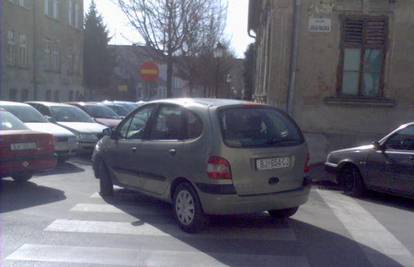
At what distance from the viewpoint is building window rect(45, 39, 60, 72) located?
113 feet

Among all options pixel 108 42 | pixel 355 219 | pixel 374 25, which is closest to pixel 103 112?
pixel 374 25

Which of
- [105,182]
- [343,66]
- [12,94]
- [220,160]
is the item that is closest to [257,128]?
[220,160]

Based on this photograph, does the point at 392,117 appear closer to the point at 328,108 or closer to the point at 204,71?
the point at 328,108

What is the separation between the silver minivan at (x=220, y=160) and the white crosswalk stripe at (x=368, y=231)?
86cm

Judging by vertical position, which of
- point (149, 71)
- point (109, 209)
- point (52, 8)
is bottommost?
point (109, 209)

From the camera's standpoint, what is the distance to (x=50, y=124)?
13.4 meters

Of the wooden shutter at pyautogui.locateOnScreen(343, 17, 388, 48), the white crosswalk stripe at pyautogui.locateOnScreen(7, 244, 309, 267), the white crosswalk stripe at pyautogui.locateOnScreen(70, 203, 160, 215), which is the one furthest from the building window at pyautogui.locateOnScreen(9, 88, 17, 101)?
the white crosswalk stripe at pyautogui.locateOnScreen(7, 244, 309, 267)

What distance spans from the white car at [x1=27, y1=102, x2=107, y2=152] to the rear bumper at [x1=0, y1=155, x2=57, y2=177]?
369 centimetres

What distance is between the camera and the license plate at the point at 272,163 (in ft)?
22.0

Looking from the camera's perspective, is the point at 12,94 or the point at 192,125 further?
the point at 12,94

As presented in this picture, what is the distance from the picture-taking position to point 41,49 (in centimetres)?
3312

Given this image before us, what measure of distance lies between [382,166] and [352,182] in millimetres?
837

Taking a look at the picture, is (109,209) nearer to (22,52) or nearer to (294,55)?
(294,55)

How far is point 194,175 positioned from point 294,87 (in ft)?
25.4
